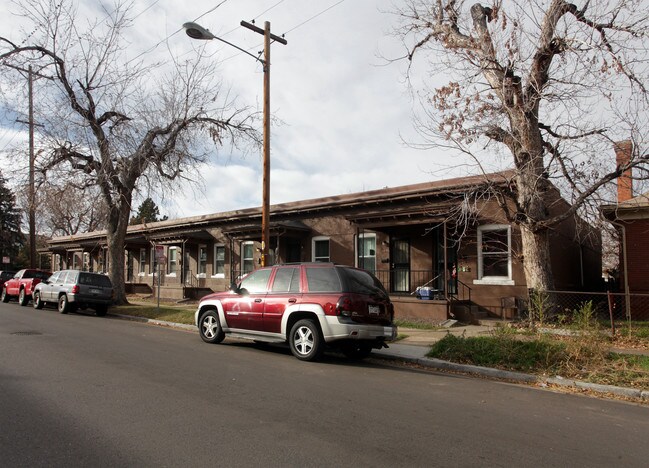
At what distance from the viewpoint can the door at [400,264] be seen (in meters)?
17.5

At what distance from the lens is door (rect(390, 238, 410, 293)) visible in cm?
1753

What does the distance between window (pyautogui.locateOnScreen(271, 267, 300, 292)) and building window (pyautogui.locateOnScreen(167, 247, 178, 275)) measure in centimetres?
1894

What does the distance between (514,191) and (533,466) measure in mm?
10621

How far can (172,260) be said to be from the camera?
2805cm

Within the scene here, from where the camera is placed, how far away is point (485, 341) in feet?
32.4

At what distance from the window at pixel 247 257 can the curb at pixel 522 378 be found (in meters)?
13.8

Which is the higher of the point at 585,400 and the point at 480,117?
the point at 480,117

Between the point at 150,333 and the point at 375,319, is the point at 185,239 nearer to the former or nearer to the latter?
the point at 150,333

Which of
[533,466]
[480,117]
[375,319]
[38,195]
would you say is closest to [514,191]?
[480,117]

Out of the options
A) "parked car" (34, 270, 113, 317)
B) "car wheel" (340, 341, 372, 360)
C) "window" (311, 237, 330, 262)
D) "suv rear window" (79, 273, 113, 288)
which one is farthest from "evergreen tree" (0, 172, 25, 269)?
"car wheel" (340, 341, 372, 360)

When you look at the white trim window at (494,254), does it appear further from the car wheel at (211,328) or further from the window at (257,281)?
the car wheel at (211,328)

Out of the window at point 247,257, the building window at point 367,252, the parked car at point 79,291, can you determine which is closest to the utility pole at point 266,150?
the building window at point 367,252

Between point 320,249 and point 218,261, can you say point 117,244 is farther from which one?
point 320,249

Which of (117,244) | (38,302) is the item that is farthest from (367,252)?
(38,302)
